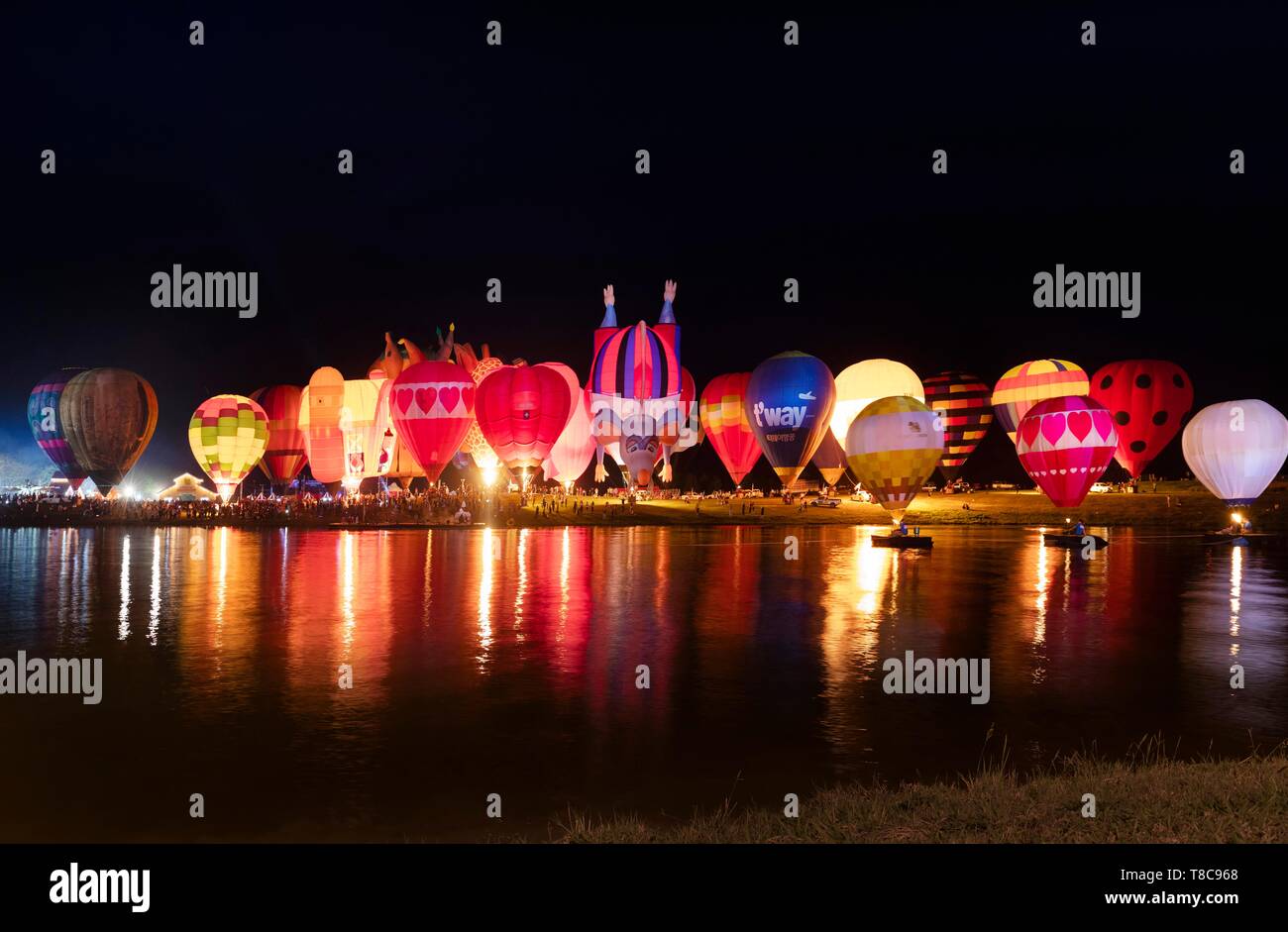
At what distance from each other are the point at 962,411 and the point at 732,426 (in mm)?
14484

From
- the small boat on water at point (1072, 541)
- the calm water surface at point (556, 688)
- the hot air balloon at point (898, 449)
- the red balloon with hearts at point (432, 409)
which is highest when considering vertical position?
the red balloon with hearts at point (432, 409)

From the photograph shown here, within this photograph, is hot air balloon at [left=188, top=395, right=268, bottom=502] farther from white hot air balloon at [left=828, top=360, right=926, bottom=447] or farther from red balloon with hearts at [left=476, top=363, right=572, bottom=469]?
white hot air balloon at [left=828, top=360, right=926, bottom=447]

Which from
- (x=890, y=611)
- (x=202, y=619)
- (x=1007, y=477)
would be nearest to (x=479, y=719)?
(x=202, y=619)

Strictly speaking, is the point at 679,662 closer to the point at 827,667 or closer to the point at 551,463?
the point at 827,667

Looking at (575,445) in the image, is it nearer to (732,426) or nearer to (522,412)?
(522,412)

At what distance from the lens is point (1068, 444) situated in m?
42.5

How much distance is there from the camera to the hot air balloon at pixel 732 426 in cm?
6575

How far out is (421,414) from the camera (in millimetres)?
56656

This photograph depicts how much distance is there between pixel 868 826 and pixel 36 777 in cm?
786

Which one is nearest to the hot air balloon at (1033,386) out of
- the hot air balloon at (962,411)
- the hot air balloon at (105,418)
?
the hot air balloon at (962,411)

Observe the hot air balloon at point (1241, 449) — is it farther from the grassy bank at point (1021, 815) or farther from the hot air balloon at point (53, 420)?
the hot air balloon at point (53, 420)

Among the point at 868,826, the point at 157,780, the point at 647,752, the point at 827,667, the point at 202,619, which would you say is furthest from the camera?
the point at 202,619

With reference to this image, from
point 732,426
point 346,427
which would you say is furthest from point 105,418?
point 732,426

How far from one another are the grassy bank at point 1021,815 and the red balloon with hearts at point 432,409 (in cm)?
5005
